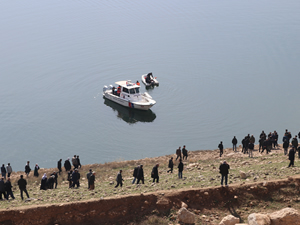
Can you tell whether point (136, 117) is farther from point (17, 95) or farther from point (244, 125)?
point (17, 95)

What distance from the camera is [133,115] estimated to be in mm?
54656

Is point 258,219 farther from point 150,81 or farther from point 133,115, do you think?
point 150,81

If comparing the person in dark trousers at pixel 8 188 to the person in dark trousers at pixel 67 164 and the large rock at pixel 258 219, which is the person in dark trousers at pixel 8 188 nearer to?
the person in dark trousers at pixel 67 164

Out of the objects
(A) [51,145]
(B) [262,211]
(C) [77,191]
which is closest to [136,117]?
(A) [51,145]

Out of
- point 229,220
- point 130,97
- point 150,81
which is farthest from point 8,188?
point 150,81

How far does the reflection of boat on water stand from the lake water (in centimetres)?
13

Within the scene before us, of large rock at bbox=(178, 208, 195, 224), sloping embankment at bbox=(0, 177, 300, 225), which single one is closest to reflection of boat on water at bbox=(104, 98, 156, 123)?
sloping embankment at bbox=(0, 177, 300, 225)

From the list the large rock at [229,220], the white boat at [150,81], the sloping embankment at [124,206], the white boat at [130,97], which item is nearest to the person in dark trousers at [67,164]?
the sloping embankment at [124,206]

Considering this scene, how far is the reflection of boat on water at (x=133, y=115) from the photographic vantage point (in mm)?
53106

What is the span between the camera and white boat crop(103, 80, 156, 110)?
54.5m

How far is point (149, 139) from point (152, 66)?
24506mm

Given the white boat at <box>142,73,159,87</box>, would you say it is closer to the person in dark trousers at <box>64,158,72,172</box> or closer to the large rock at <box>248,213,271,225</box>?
the person in dark trousers at <box>64,158,72,172</box>

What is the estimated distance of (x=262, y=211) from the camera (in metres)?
22.8

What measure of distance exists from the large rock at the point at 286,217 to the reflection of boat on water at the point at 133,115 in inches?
1258
